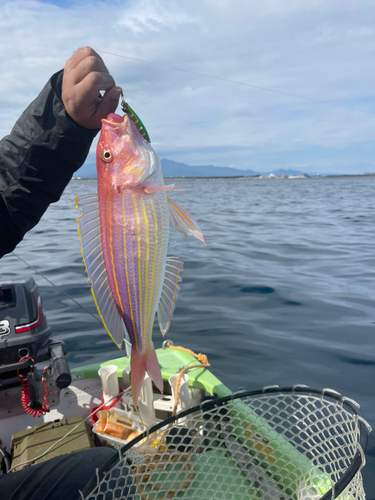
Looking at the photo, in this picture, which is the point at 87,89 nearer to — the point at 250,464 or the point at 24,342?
the point at 24,342

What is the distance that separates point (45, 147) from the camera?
1944 mm

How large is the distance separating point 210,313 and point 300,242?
275 inches

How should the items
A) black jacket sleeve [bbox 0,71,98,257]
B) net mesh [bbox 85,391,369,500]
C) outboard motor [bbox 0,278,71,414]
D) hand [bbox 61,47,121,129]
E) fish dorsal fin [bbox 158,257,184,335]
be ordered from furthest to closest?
outboard motor [bbox 0,278,71,414] → net mesh [bbox 85,391,369,500] → black jacket sleeve [bbox 0,71,98,257] → fish dorsal fin [bbox 158,257,184,335] → hand [bbox 61,47,121,129]

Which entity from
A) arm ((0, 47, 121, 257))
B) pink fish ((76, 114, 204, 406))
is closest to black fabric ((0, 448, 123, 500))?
pink fish ((76, 114, 204, 406))

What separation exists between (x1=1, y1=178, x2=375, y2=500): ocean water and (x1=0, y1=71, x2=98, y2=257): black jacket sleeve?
0.71m

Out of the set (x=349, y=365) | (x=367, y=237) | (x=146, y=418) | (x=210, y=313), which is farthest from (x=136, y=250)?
(x=367, y=237)

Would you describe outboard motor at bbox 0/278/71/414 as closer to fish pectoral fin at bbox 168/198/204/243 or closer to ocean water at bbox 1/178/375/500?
ocean water at bbox 1/178/375/500

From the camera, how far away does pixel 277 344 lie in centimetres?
577

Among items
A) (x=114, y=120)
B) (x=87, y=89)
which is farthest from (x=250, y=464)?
(x=87, y=89)

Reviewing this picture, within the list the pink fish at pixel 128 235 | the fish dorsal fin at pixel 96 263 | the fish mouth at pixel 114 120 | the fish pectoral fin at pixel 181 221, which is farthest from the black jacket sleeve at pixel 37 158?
the fish pectoral fin at pixel 181 221

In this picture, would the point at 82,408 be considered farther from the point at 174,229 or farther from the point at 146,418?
the point at 174,229

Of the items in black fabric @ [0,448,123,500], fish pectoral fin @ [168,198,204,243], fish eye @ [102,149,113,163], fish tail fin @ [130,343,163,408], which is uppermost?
fish eye @ [102,149,113,163]

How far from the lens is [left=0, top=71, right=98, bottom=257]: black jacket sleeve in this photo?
1913mm

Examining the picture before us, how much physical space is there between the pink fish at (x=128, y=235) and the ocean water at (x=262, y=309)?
44cm
